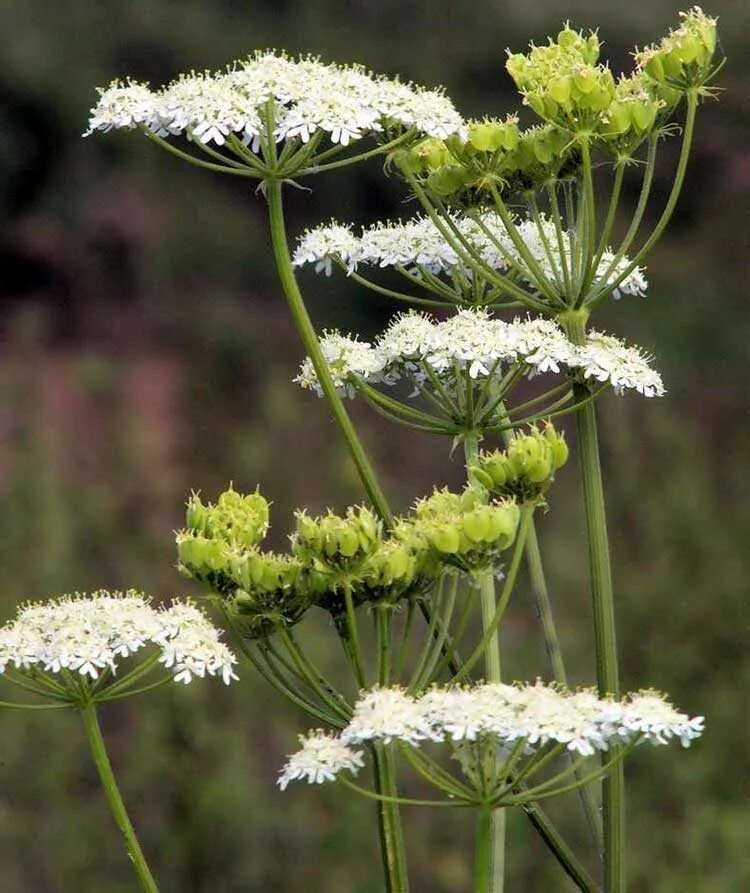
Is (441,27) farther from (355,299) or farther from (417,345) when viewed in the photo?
(417,345)

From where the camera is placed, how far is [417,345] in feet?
11.6

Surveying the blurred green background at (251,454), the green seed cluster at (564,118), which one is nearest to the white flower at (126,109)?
the green seed cluster at (564,118)

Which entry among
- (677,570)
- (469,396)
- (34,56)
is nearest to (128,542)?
(677,570)

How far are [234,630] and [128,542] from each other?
4074mm

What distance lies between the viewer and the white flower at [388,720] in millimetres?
2674

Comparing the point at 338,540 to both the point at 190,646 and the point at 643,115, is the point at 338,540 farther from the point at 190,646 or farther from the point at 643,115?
the point at 643,115

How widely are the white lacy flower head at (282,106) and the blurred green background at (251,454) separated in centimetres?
276

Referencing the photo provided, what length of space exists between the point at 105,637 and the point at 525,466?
2.68 feet

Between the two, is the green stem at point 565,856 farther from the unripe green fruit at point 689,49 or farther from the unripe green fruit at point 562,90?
the unripe green fruit at point 689,49

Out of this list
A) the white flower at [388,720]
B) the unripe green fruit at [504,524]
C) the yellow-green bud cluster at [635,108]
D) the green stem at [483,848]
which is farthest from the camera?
the yellow-green bud cluster at [635,108]

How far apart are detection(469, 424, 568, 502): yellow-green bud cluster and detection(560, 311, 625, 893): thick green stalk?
329 mm

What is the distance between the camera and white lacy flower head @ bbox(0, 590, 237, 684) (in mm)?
3051

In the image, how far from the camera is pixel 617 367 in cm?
341

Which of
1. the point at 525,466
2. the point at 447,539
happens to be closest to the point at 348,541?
the point at 447,539
